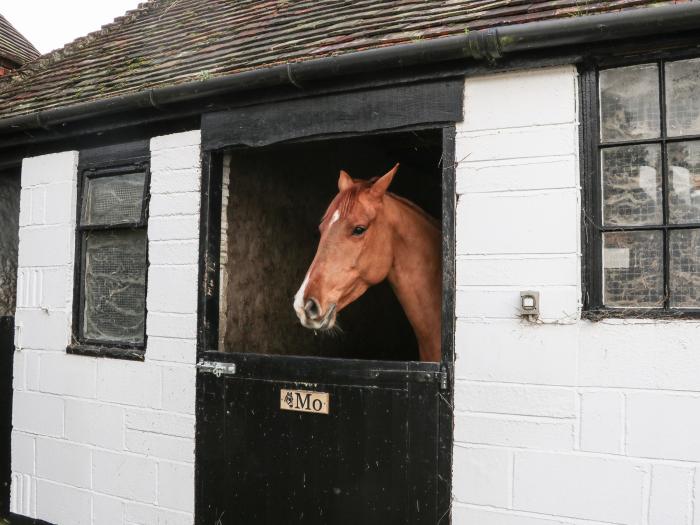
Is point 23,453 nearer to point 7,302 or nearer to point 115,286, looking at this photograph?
point 7,302

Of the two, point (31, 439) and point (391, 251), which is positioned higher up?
Result: point (391, 251)

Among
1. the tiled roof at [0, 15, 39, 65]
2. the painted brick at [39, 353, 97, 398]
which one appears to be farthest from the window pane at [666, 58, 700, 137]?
the tiled roof at [0, 15, 39, 65]

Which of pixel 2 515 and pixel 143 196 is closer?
pixel 143 196

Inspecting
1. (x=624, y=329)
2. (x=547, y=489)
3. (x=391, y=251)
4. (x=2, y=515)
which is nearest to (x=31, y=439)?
(x=2, y=515)

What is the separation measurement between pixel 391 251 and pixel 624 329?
156 cm

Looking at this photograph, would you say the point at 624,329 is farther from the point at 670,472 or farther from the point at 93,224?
the point at 93,224

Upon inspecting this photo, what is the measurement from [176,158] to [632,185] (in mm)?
3193

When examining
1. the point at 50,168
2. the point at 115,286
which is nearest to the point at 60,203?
the point at 50,168

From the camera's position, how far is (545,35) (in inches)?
129

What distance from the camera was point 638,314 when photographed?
3.14 metres


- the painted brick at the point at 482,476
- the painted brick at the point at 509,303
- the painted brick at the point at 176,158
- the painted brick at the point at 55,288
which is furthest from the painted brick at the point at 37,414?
the painted brick at the point at 509,303

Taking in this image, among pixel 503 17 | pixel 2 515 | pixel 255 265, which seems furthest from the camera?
pixel 2 515

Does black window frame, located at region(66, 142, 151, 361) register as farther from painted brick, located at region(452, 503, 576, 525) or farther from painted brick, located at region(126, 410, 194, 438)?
painted brick, located at region(452, 503, 576, 525)

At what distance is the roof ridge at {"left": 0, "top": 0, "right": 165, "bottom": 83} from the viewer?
722 centimetres
